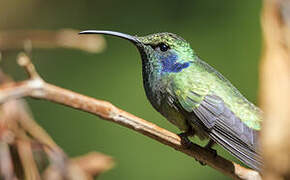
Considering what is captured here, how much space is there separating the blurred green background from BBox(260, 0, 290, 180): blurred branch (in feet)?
5.81

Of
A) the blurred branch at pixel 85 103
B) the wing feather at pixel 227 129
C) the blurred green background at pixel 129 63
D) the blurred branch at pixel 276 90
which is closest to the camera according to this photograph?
the blurred branch at pixel 276 90

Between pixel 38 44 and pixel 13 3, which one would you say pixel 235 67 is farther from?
pixel 13 3

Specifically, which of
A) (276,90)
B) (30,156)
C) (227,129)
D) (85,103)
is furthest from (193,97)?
(276,90)

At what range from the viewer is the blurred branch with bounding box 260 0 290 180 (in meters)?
0.75

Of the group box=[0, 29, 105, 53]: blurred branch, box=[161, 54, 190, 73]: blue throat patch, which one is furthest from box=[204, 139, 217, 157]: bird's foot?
box=[0, 29, 105, 53]: blurred branch

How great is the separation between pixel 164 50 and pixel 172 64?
2.6 inches

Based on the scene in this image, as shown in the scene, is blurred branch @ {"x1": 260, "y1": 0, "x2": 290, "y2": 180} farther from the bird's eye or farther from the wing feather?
the bird's eye

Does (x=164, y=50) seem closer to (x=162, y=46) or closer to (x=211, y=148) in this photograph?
(x=162, y=46)

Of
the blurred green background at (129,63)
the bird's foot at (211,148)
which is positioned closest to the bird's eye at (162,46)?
the bird's foot at (211,148)

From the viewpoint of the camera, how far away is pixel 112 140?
9.48ft

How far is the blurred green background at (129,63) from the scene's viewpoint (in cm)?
264

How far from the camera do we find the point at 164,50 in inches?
76.5

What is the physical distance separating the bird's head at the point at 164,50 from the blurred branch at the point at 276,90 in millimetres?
1081

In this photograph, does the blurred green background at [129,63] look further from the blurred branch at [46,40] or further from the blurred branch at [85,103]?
the blurred branch at [85,103]
